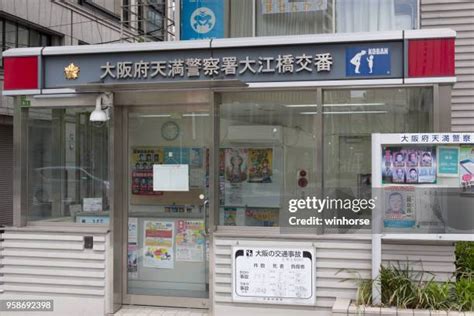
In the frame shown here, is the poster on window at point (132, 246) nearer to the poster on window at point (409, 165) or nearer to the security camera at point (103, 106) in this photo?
the security camera at point (103, 106)

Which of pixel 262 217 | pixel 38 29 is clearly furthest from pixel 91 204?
pixel 38 29

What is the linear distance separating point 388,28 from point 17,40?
14.7m

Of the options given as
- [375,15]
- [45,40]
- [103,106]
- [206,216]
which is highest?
[45,40]

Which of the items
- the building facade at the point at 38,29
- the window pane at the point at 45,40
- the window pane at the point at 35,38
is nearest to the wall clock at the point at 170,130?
the building facade at the point at 38,29

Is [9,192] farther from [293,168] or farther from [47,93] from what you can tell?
[293,168]

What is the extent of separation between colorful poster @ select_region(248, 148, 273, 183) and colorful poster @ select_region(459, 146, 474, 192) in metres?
2.10

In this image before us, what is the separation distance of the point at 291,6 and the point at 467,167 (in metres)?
3.42

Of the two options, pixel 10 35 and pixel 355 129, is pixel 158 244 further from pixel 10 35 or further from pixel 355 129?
pixel 10 35

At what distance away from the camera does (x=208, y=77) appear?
6402 millimetres

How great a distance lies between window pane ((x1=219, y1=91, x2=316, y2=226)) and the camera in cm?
643

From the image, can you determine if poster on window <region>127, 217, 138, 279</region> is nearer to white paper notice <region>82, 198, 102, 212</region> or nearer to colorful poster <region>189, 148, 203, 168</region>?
white paper notice <region>82, 198, 102, 212</region>

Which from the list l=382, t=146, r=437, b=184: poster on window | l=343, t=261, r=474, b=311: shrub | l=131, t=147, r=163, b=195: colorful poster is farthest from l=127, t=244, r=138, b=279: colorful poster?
l=382, t=146, r=437, b=184: poster on window

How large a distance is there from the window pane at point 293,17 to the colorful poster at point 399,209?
2800 millimetres

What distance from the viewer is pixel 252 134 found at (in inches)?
261
